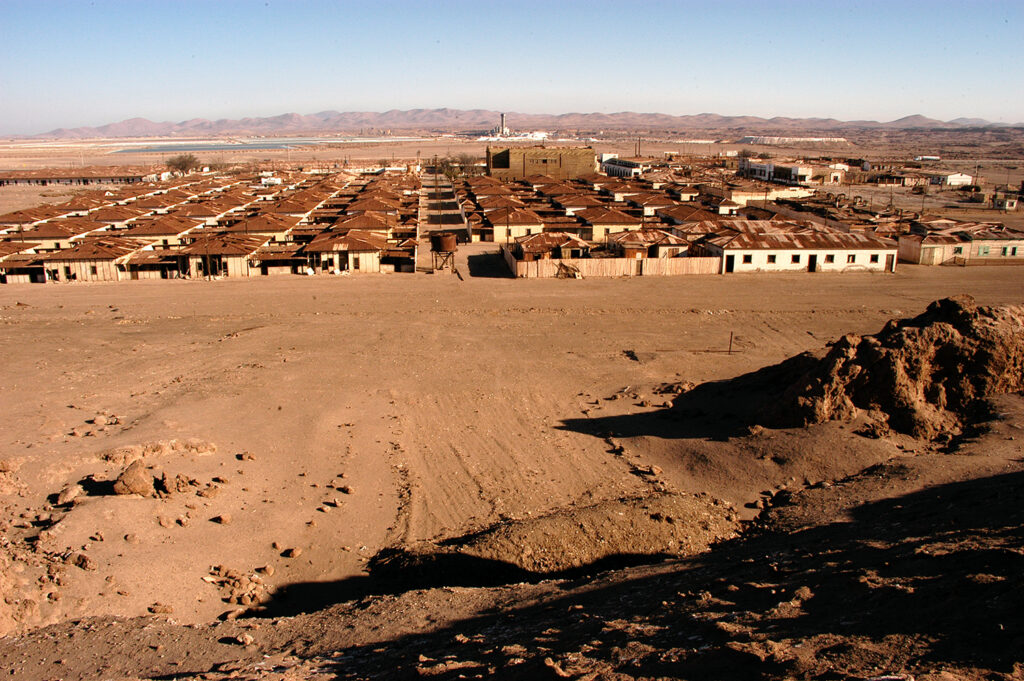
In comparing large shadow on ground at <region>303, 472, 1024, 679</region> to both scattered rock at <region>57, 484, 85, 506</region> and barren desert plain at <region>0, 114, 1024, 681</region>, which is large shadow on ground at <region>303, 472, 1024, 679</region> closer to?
barren desert plain at <region>0, 114, 1024, 681</region>

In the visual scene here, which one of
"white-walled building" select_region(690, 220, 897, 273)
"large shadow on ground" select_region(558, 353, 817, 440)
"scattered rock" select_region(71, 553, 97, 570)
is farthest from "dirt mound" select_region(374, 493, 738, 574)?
"white-walled building" select_region(690, 220, 897, 273)

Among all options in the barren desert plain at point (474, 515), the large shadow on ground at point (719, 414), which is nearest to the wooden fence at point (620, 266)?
the barren desert plain at point (474, 515)

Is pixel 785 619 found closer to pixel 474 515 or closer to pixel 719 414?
pixel 474 515

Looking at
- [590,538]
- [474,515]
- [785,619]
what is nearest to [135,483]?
[474,515]

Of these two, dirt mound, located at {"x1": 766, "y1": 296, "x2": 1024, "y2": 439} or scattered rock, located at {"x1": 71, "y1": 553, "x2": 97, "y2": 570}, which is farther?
dirt mound, located at {"x1": 766, "y1": 296, "x2": 1024, "y2": 439}

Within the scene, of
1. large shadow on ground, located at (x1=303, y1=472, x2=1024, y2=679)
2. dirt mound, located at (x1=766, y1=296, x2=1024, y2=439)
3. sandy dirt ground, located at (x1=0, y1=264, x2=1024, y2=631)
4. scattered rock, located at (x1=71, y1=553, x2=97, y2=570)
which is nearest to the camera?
large shadow on ground, located at (x1=303, y1=472, x2=1024, y2=679)

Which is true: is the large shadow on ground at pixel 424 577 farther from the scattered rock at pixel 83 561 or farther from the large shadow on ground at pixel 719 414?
the large shadow on ground at pixel 719 414
